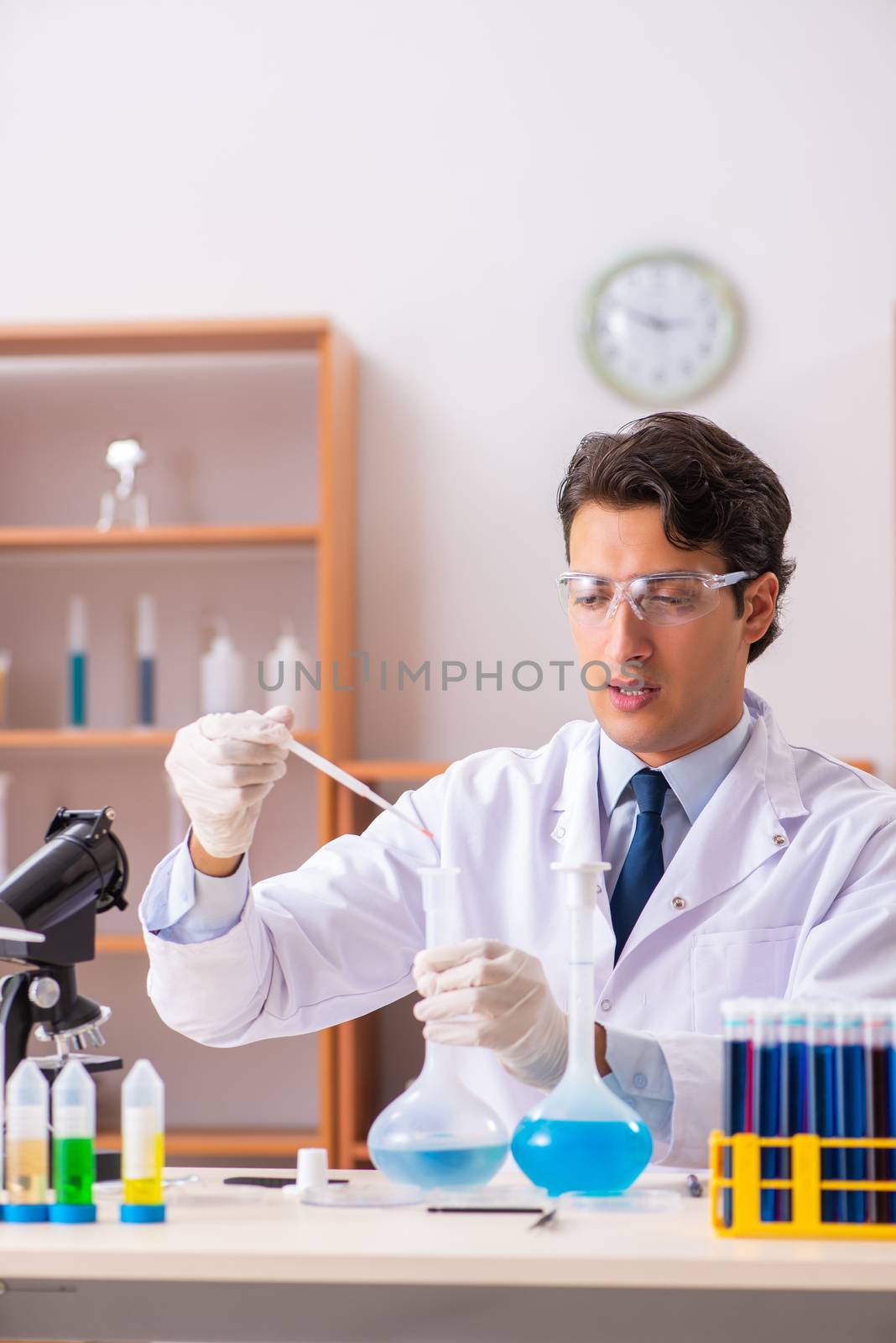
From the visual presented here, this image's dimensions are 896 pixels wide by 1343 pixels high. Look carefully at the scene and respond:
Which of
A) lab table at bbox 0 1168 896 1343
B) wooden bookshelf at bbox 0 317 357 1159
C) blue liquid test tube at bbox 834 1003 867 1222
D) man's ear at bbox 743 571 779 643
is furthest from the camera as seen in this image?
wooden bookshelf at bbox 0 317 357 1159

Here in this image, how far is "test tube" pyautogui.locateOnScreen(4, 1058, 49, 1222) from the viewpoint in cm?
101

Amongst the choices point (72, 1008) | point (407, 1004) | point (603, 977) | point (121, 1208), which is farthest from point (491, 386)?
point (121, 1208)

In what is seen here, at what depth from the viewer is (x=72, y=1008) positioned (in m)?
1.22

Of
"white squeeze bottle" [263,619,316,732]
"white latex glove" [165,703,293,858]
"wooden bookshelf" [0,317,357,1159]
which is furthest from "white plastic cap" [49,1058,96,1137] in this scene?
"white squeeze bottle" [263,619,316,732]

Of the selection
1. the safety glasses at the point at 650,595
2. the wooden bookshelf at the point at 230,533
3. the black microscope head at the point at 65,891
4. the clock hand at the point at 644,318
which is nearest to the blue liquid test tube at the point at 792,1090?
the black microscope head at the point at 65,891

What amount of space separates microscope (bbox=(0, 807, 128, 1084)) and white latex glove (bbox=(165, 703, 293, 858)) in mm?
126

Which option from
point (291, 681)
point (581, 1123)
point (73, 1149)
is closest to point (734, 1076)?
point (581, 1123)

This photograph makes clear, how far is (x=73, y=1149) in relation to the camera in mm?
1014

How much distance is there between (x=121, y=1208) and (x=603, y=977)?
70 cm

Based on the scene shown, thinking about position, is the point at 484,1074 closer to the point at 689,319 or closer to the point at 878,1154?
the point at 878,1154

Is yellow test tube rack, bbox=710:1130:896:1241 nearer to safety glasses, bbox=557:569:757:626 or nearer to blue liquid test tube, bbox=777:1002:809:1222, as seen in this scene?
blue liquid test tube, bbox=777:1002:809:1222

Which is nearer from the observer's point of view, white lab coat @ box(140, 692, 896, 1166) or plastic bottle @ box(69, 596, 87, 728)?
white lab coat @ box(140, 692, 896, 1166)

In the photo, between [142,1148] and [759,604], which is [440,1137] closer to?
[142,1148]

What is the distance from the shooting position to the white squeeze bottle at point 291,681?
9.46ft
